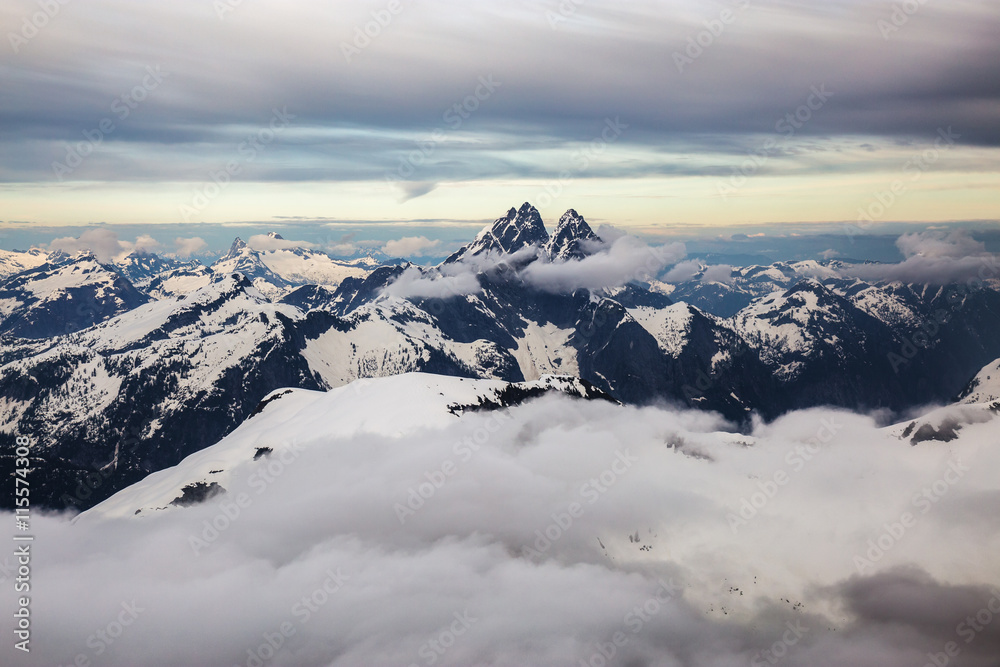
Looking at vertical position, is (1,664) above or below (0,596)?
below

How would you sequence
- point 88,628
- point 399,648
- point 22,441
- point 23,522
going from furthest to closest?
1. point 399,648
2. point 88,628
3. point 22,441
4. point 23,522

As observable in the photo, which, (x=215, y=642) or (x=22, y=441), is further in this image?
(x=215, y=642)

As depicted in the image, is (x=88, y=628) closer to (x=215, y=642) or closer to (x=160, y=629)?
(x=160, y=629)

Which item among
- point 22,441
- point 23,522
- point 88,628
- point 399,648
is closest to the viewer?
point 23,522

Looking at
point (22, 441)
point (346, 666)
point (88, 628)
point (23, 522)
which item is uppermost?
point (22, 441)

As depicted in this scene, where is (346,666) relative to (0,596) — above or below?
below

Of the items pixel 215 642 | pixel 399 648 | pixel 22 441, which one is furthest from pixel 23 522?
pixel 399 648

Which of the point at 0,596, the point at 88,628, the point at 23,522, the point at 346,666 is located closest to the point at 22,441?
the point at 23,522

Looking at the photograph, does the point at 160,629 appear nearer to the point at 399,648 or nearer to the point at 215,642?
the point at 215,642

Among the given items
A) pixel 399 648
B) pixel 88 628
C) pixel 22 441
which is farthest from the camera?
pixel 399 648
